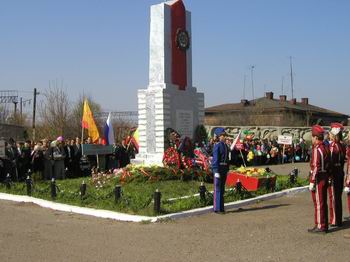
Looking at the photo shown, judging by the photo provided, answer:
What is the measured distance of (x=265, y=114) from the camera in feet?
187

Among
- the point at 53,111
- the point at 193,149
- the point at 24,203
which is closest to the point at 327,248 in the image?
the point at 24,203

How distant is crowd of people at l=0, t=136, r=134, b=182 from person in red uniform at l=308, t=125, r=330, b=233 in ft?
31.7

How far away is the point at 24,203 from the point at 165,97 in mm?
7212

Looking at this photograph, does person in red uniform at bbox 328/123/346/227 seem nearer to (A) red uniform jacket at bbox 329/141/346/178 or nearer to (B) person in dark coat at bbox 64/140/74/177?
(A) red uniform jacket at bbox 329/141/346/178

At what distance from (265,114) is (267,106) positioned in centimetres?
285

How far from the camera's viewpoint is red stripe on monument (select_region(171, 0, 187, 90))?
18.6 metres

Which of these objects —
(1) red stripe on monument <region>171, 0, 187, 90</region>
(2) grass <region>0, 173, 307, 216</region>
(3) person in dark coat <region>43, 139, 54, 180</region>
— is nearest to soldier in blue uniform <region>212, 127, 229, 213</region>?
(2) grass <region>0, 173, 307, 216</region>

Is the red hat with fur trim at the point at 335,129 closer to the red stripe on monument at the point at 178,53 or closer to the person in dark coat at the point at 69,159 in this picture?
the red stripe on monument at the point at 178,53

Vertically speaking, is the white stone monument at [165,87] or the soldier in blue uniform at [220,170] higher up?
the white stone monument at [165,87]

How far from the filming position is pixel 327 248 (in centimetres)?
734

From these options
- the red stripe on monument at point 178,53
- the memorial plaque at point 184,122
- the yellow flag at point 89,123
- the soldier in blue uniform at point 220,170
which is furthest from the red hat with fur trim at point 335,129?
the yellow flag at point 89,123

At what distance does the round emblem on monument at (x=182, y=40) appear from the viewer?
18.7 m

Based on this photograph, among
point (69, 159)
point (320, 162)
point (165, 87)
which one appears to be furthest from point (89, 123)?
point (320, 162)

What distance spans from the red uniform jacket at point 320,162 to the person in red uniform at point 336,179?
0.31 meters
